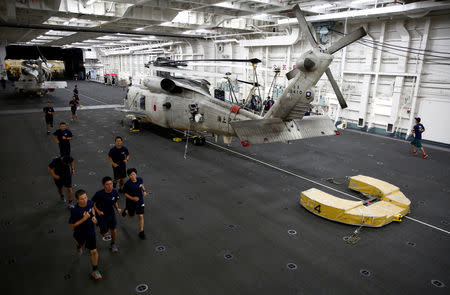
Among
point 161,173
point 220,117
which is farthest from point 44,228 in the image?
point 220,117

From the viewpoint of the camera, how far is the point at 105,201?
5.27 metres

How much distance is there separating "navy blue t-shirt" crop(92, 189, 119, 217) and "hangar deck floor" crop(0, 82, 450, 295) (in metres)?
0.98

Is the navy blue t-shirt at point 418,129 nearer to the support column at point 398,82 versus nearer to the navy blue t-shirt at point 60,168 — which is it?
the support column at point 398,82

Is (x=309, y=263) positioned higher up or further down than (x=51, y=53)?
further down

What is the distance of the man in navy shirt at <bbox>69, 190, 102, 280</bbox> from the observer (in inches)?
185

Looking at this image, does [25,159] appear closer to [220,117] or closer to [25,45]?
[220,117]

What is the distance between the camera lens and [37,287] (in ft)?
15.4

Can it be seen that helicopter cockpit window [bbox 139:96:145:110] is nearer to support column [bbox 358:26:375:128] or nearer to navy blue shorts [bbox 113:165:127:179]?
navy blue shorts [bbox 113:165:127:179]

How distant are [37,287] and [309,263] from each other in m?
4.83

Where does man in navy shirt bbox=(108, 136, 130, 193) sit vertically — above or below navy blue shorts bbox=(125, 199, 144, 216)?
above

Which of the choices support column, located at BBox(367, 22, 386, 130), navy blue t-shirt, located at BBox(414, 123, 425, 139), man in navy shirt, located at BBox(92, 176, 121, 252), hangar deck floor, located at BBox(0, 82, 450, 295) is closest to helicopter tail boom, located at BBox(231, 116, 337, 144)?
hangar deck floor, located at BBox(0, 82, 450, 295)

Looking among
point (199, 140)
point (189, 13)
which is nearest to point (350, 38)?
point (199, 140)

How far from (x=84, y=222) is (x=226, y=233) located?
3032 millimetres

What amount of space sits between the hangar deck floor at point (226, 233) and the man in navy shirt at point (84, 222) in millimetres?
366
